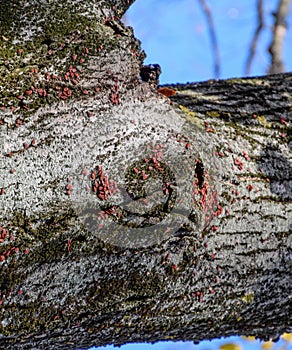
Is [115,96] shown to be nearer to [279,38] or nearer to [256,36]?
[279,38]

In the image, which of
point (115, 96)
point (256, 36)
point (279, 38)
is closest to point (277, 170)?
point (115, 96)

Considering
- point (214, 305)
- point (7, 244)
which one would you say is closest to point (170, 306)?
point (214, 305)

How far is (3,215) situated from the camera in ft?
3.24

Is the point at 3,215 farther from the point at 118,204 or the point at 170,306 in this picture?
the point at 170,306

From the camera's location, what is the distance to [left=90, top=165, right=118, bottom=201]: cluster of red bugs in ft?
3.44

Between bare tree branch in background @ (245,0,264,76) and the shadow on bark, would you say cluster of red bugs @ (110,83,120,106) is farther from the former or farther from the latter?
bare tree branch in background @ (245,0,264,76)

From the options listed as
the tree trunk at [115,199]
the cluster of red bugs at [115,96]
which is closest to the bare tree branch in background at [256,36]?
the tree trunk at [115,199]

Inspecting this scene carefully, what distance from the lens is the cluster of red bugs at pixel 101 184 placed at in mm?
1048

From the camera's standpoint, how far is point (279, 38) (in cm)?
298

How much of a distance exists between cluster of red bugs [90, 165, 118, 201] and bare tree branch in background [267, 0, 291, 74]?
178 centimetres

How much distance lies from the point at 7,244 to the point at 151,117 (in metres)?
0.37

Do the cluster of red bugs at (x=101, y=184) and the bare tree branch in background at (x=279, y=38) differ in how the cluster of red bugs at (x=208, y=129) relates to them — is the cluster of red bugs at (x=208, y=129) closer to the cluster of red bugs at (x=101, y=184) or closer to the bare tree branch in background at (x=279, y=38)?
the cluster of red bugs at (x=101, y=184)

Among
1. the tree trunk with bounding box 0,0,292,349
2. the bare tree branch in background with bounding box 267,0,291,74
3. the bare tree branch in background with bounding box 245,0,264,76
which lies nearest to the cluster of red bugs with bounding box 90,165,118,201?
the tree trunk with bounding box 0,0,292,349

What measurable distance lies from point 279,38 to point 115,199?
2.18m
